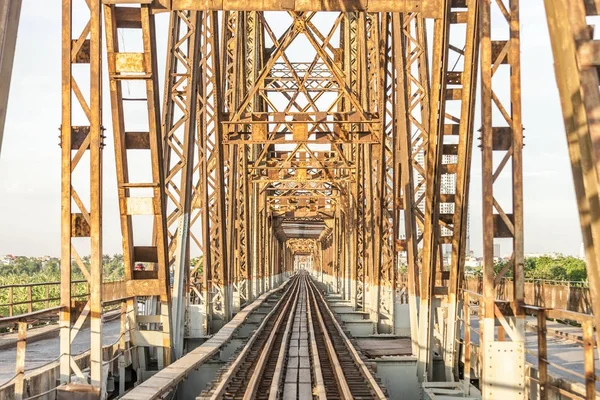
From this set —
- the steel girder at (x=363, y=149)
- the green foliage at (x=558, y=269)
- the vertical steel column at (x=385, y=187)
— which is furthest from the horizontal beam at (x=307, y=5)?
the green foliage at (x=558, y=269)

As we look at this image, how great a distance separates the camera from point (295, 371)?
13.6 m

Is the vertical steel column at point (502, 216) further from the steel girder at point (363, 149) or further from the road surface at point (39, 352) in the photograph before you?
the road surface at point (39, 352)

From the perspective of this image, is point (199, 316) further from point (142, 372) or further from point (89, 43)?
point (89, 43)

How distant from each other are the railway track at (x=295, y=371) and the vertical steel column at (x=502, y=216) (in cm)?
195

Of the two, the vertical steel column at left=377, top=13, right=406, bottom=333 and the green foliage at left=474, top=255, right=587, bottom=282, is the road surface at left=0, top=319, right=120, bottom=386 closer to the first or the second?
the vertical steel column at left=377, top=13, right=406, bottom=333

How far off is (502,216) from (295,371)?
645 cm

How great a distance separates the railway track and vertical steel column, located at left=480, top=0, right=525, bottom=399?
6.38 feet

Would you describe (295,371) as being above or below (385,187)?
below

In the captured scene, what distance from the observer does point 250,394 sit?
34.1 feet

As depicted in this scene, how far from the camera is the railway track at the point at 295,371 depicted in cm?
1072

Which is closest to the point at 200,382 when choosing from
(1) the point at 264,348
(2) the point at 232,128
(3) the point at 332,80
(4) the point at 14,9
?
(1) the point at 264,348

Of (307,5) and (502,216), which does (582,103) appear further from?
A: (307,5)

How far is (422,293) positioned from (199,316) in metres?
5.78

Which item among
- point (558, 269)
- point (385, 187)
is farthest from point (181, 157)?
point (558, 269)
